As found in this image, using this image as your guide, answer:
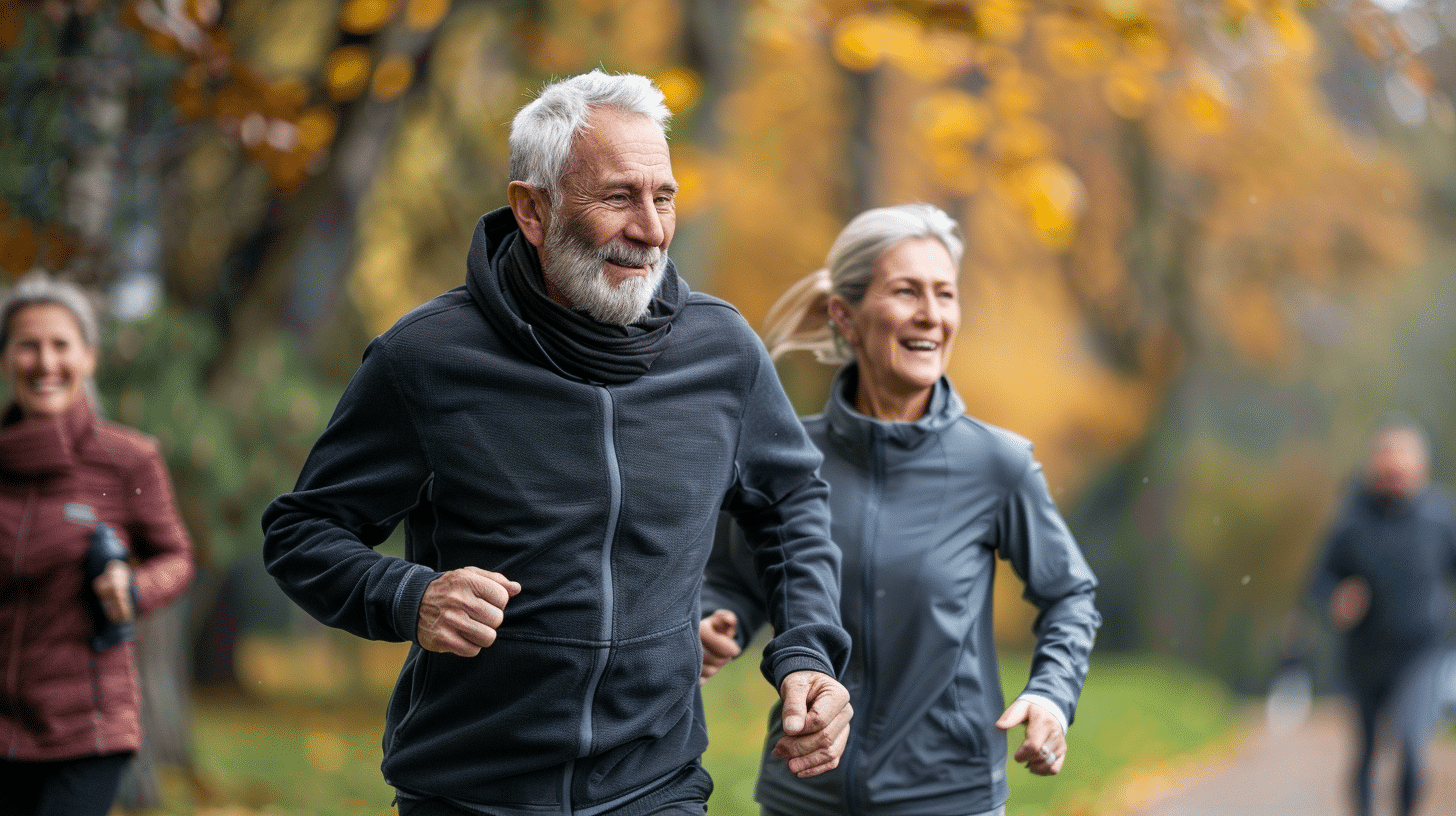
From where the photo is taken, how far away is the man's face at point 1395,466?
7.29m

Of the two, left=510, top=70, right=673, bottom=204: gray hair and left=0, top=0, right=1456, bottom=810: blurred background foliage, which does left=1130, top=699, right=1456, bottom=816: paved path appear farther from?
left=510, top=70, right=673, bottom=204: gray hair

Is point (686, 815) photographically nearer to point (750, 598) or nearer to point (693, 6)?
point (750, 598)

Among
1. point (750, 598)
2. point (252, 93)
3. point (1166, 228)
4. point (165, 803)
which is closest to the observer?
point (750, 598)

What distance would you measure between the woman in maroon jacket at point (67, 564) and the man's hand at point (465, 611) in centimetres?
205

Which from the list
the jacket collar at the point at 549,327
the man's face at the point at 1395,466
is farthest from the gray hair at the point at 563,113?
the man's face at the point at 1395,466

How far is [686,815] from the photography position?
104 inches

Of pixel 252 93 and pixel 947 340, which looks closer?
pixel 947 340

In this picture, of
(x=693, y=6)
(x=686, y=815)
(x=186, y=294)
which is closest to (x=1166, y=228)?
(x=693, y=6)

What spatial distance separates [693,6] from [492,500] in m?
7.24

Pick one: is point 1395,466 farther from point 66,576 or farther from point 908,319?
point 66,576

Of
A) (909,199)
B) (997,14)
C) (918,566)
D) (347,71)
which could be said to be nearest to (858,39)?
(997,14)

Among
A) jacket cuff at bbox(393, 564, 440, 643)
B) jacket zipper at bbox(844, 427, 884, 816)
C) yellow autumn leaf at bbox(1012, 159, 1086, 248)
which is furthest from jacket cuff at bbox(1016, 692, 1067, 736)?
yellow autumn leaf at bbox(1012, 159, 1086, 248)

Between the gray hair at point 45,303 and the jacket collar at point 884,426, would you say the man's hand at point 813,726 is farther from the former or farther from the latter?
the gray hair at point 45,303

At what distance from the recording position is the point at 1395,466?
739cm
